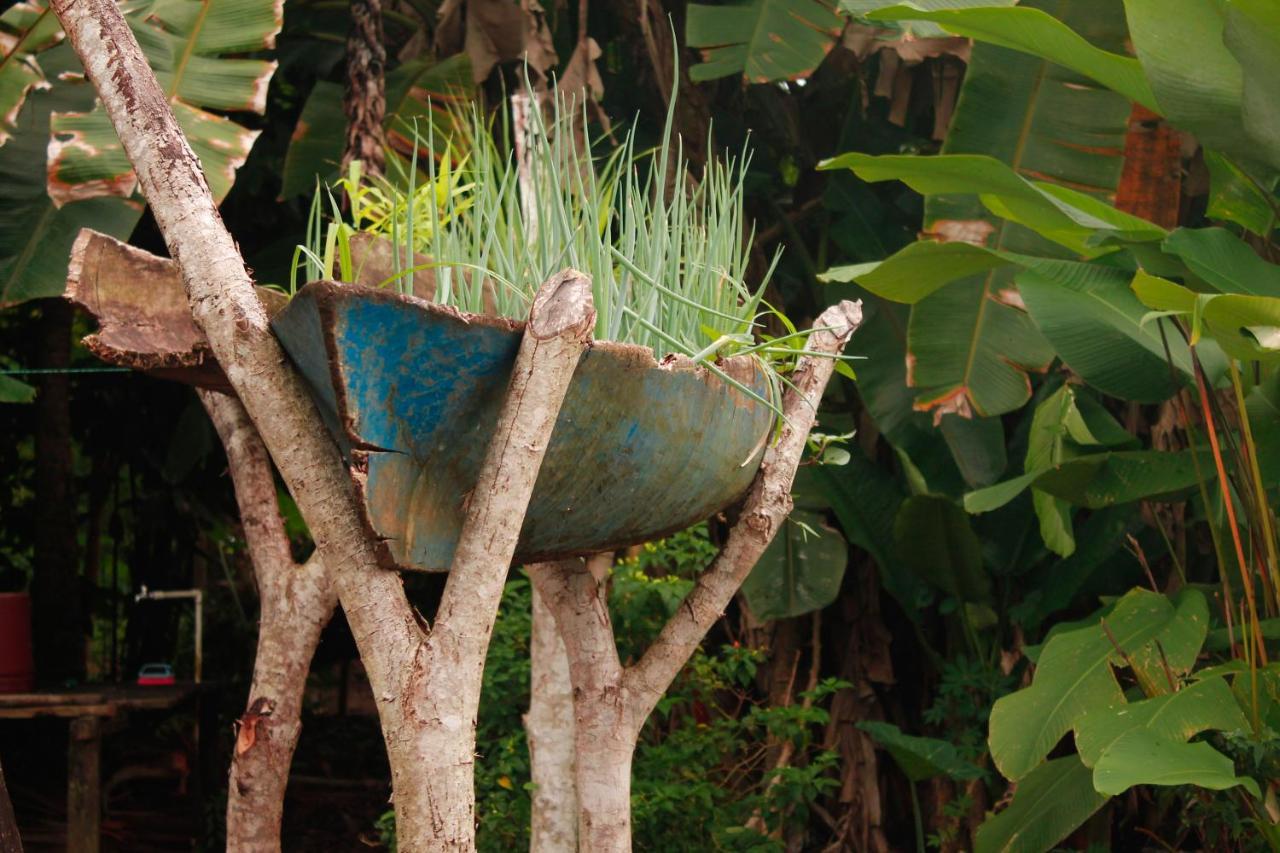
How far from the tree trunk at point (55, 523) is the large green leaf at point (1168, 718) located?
3.27 metres

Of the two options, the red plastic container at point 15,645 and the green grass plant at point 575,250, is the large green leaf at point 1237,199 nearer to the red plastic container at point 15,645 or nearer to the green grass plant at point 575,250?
the green grass plant at point 575,250

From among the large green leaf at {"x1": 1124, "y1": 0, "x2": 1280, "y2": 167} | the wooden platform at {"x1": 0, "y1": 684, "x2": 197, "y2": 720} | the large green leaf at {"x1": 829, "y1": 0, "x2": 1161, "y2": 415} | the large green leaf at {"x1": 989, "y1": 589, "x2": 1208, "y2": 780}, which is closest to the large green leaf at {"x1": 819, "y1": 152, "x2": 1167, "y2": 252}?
the large green leaf at {"x1": 1124, "y1": 0, "x2": 1280, "y2": 167}

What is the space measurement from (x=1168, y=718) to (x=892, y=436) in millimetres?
1384

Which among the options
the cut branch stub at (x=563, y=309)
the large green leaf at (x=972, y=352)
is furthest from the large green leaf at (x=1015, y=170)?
the cut branch stub at (x=563, y=309)

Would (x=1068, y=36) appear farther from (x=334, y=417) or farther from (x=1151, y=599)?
(x=334, y=417)

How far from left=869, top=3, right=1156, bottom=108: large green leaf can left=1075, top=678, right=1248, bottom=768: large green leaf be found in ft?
3.20

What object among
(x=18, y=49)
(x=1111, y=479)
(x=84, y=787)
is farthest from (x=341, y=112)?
(x=1111, y=479)

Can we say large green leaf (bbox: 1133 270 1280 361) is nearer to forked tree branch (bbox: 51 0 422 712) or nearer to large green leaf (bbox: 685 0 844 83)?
forked tree branch (bbox: 51 0 422 712)

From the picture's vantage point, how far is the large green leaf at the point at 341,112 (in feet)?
9.80

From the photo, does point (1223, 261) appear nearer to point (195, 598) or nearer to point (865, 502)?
point (865, 502)

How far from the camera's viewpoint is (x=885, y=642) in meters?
3.42

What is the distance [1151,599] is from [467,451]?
1741 mm

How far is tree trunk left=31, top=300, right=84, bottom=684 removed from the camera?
397 centimetres

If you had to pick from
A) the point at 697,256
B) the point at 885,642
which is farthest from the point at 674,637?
the point at 885,642
